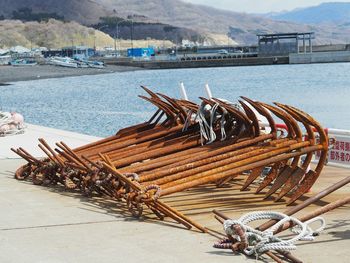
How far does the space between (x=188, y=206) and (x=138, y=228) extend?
1562 millimetres

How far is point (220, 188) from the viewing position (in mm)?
10828

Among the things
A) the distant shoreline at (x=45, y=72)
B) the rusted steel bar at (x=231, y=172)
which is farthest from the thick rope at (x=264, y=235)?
the distant shoreline at (x=45, y=72)

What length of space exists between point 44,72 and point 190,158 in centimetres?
12650

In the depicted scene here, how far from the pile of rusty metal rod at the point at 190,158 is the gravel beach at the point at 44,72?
101029 millimetres

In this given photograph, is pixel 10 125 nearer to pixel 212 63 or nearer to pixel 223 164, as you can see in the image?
pixel 223 164

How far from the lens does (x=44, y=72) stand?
438ft

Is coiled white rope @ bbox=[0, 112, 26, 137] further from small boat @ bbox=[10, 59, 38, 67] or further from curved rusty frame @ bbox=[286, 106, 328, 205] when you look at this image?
small boat @ bbox=[10, 59, 38, 67]

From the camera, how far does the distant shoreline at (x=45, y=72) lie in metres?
119

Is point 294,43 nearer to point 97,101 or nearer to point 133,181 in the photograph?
point 97,101

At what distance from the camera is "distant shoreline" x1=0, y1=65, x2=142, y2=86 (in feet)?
389

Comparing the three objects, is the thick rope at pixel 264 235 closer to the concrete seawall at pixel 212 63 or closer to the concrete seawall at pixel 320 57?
the concrete seawall at pixel 212 63

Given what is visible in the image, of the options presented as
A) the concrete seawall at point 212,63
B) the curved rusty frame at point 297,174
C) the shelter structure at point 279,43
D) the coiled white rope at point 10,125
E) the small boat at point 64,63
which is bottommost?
the concrete seawall at point 212,63

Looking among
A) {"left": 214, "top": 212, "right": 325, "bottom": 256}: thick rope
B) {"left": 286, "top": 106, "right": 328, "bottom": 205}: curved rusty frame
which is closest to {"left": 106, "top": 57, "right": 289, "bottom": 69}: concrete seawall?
{"left": 286, "top": 106, "right": 328, "bottom": 205}: curved rusty frame

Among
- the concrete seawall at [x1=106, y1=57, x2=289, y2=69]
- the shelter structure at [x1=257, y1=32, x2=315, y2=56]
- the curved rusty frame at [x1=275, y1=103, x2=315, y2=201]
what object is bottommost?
the concrete seawall at [x1=106, y1=57, x2=289, y2=69]
